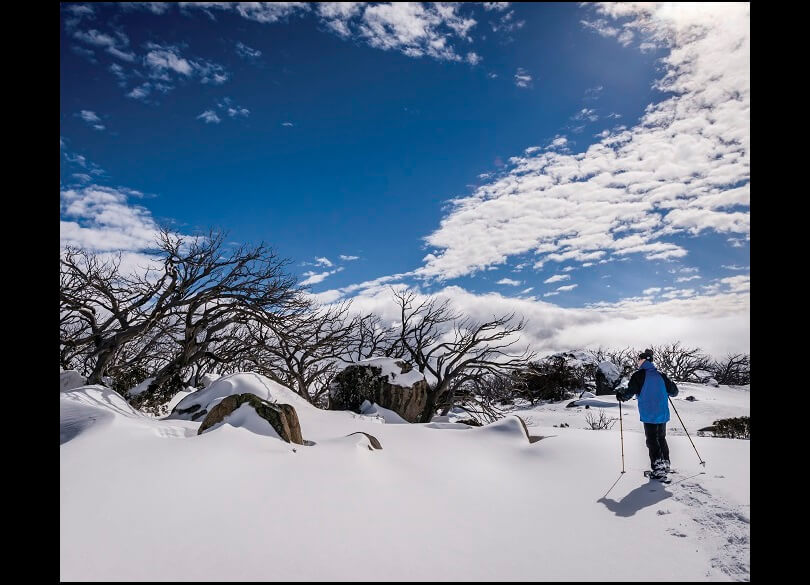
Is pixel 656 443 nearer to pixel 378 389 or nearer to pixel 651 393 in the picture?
pixel 651 393

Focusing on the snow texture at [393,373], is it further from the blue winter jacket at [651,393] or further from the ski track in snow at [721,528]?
the ski track in snow at [721,528]

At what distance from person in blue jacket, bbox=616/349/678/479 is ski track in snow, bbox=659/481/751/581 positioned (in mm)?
509

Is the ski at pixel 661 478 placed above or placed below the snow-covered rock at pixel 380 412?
above

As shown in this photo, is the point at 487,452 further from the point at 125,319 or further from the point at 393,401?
the point at 125,319

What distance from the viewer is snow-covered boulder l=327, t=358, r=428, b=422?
1279 centimetres

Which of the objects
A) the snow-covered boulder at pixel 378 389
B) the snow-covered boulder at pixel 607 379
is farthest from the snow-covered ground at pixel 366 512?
the snow-covered boulder at pixel 607 379

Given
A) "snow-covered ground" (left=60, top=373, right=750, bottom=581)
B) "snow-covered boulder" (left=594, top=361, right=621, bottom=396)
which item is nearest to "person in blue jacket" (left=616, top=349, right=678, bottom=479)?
"snow-covered ground" (left=60, top=373, right=750, bottom=581)

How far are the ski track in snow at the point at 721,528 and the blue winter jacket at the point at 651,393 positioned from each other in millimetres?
968

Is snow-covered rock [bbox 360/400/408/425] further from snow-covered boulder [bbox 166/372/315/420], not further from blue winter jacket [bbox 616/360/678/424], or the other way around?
blue winter jacket [bbox 616/360/678/424]

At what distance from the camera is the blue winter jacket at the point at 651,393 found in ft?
20.4

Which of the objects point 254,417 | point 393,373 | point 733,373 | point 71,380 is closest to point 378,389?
point 393,373

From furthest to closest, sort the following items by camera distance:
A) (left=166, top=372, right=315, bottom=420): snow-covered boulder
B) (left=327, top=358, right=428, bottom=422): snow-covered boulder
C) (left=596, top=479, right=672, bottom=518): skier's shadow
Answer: (left=327, top=358, right=428, bottom=422): snow-covered boulder, (left=166, top=372, right=315, bottom=420): snow-covered boulder, (left=596, top=479, right=672, bottom=518): skier's shadow

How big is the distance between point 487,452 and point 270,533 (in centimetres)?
426

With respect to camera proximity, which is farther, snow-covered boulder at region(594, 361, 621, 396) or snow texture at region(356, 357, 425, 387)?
snow-covered boulder at region(594, 361, 621, 396)
